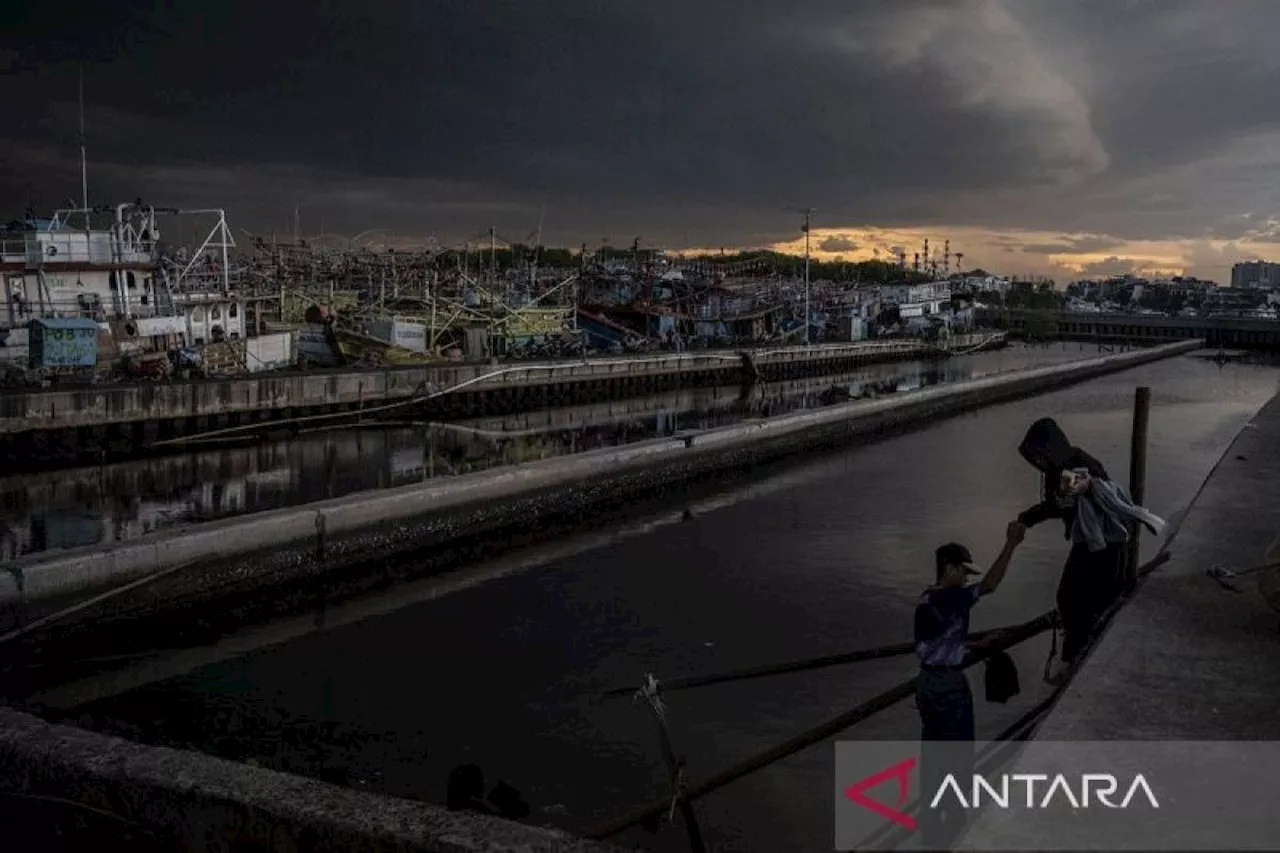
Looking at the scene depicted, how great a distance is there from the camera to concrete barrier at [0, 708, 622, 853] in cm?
462

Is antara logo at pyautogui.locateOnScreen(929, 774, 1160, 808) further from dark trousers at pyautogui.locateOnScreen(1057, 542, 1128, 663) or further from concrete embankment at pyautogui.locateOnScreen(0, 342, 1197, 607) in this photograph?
concrete embankment at pyautogui.locateOnScreen(0, 342, 1197, 607)

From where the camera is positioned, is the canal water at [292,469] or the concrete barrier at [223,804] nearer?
the concrete barrier at [223,804]

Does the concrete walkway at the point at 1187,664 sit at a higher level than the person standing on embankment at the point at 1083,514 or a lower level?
lower

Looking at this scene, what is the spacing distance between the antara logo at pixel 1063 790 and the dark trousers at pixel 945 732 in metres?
0.41

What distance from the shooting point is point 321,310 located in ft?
148

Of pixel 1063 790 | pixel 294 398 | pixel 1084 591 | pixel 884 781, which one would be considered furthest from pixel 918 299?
pixel 1063 790

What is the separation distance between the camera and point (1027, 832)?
14.3 feet

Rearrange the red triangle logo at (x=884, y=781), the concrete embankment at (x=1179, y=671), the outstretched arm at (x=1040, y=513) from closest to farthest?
the concrete embankment at (x=1179, y=671) < the outstretched arm at (x=1040, y=513) < the red triangle logo at (x=884, y=781)

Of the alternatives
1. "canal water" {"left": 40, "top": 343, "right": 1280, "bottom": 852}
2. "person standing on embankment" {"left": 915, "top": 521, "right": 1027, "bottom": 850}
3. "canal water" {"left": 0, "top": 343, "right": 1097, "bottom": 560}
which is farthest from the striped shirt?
"canal water" {"left": 0, "top": 343, "right": 1097, "bottom": 560}

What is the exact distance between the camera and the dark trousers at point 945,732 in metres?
5.46

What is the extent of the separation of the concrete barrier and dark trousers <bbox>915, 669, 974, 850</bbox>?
2.02m

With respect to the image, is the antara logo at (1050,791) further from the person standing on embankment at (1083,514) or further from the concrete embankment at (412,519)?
the concrete embankment at (412,519)

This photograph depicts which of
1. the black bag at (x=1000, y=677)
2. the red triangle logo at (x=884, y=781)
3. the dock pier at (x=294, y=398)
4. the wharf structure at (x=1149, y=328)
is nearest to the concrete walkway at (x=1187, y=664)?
the black bag at (x=1000, y=677)

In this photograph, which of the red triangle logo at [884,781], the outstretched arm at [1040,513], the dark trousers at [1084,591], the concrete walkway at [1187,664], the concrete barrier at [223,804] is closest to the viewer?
the concrete barrier at [223,804]
